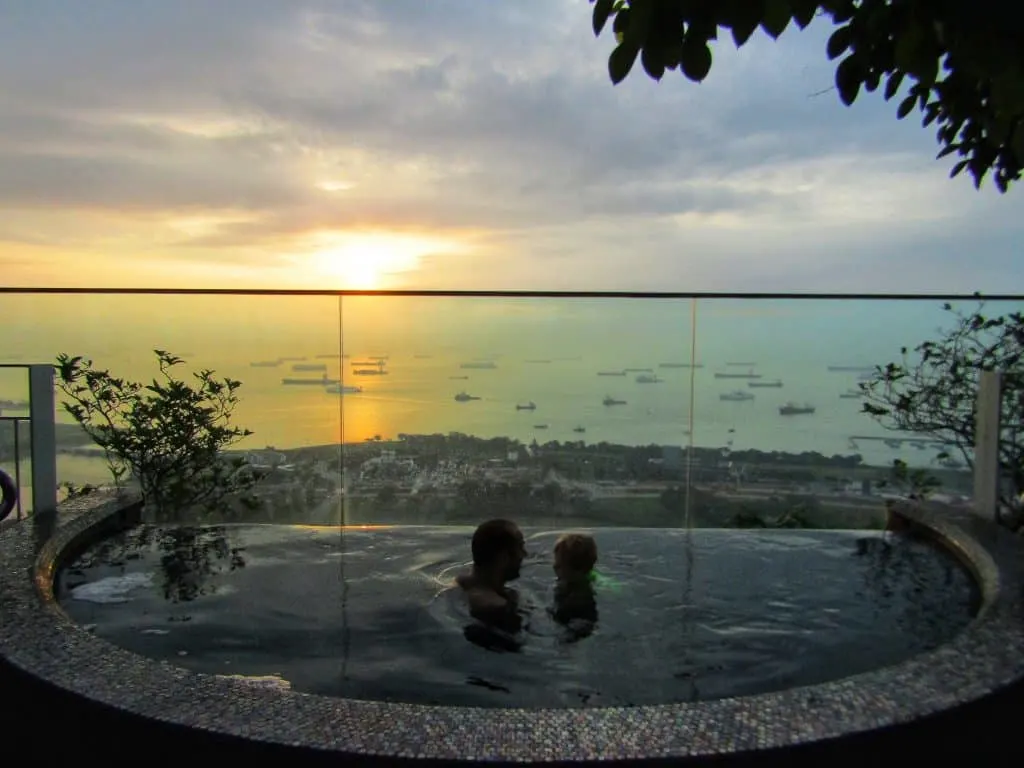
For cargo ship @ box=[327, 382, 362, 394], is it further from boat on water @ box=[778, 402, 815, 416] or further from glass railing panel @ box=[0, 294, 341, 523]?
boat on water @ box=[778, 402, 815, 416]

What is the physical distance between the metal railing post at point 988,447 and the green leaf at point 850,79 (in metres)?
2.89

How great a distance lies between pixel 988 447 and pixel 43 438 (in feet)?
14.8

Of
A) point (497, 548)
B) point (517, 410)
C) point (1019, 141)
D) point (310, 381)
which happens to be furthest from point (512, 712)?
point (310, 381)

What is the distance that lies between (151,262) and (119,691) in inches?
171

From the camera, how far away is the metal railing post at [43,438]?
3.84 metres

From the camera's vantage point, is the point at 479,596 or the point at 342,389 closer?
the point at 479,596

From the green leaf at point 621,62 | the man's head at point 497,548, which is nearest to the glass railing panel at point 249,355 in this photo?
the man's head at point 497,548

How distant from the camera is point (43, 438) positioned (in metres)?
3.92

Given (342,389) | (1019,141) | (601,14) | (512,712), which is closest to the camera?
(1019,141)

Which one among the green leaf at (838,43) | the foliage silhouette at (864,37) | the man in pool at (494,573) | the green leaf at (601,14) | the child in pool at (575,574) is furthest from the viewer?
the child in pool at (575,574)

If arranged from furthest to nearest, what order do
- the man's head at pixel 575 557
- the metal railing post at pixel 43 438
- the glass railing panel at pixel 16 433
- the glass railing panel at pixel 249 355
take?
the glass railing panel at pixel 249 355, the glass railing panel at pixel 16 433, the metal railing post at pixel 43 438, the man's head at pixel 575 557

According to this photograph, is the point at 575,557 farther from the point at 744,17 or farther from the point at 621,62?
the point at 744,17

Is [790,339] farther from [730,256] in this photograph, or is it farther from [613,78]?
[613,78]

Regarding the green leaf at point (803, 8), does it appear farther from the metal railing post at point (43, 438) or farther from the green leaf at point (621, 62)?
the metal railing post at point (43, 438)
